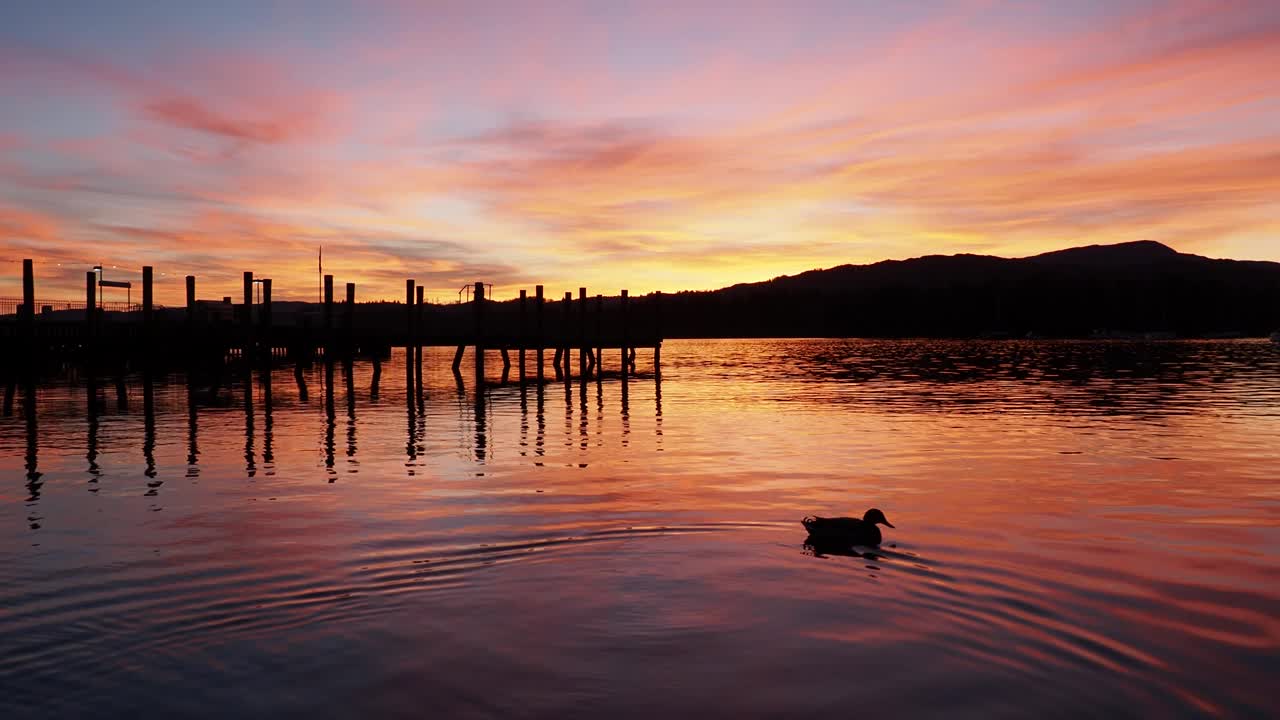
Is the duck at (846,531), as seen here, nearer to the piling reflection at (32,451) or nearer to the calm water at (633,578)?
the calm water at (633,578)

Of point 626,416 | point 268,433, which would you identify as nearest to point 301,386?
Answer: point 626,416

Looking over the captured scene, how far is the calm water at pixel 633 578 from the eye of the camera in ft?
22.9

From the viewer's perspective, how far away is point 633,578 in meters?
10.0

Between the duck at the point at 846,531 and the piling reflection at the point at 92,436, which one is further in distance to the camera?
the piling reflection at the point at 92,436

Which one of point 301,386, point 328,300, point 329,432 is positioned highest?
point 328,300

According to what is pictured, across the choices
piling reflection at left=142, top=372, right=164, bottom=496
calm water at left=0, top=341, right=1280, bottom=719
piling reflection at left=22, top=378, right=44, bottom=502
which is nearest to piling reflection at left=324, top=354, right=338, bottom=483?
calm water at left=0, top=341, right=1280, bottom=719

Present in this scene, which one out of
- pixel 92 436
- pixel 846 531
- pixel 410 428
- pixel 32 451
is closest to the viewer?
pixel 846 531

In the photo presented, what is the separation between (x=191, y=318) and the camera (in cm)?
5816

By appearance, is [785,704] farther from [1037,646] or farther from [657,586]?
[657,586]

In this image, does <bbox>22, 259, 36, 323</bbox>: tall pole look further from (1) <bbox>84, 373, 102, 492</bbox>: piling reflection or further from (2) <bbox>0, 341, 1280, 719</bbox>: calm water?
(2) <bbox>0, 341, 1280, 719</bbox>: calm water

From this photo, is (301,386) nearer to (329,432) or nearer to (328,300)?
(328,300)

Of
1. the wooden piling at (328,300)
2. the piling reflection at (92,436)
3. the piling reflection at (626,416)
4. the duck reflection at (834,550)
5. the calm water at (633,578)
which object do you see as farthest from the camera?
the wooden piling at (328,300)

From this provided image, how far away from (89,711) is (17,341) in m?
51.3

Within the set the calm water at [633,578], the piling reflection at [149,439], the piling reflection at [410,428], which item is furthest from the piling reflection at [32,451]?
the piling reflection at [410,428]
